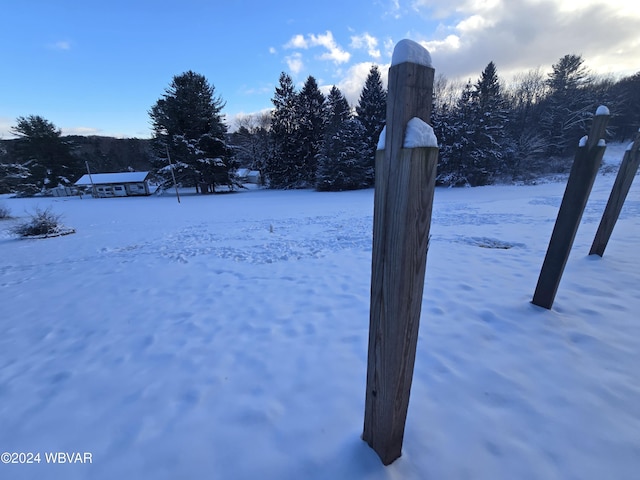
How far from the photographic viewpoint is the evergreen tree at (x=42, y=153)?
113 ft

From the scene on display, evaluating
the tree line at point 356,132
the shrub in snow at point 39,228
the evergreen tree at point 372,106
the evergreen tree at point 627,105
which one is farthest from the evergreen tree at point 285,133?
the evergreen tree at point 627,105

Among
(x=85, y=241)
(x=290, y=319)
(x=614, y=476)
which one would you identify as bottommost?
(x=85, y=241)

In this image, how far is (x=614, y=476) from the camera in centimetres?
130

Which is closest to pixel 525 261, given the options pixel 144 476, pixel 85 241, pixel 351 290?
pixel 351 290

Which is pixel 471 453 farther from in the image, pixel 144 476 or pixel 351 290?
pixel 351 290

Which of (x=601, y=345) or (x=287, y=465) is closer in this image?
(x=287, y=465)

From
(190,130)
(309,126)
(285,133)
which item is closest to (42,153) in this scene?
(190,130)

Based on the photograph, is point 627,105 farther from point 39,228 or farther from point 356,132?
point 39,228

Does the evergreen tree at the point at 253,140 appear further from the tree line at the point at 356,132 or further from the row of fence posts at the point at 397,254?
the row of fence posts at the point at 397,254

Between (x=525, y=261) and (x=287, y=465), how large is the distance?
463 centimetres

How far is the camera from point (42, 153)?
35.4 m

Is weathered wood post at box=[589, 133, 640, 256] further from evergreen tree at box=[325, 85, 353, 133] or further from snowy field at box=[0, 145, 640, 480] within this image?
evergreen tree at box=[325, 85, 353, 133]

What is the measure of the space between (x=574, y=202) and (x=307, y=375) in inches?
118

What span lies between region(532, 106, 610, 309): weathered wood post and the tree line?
74.7ft
